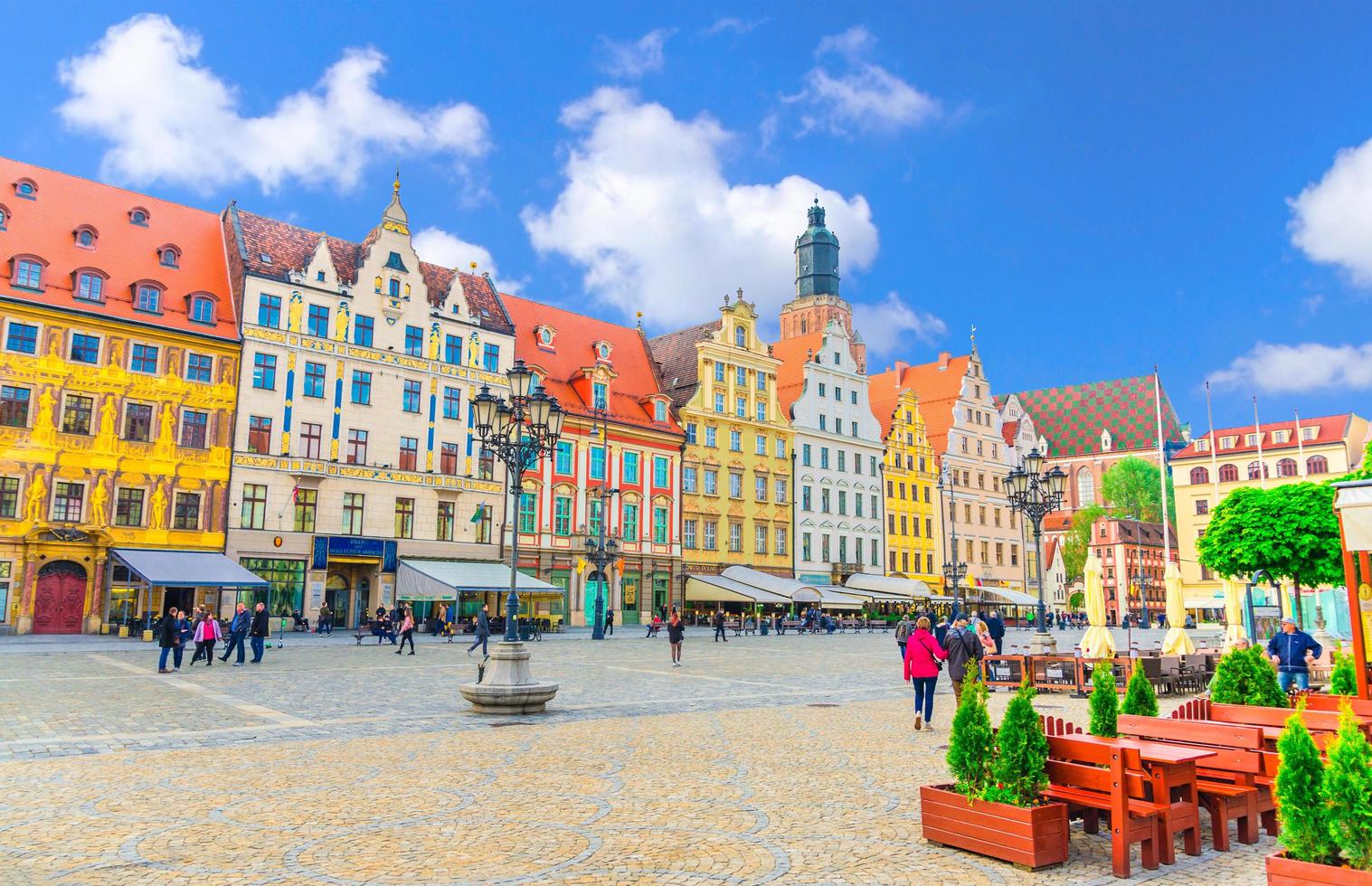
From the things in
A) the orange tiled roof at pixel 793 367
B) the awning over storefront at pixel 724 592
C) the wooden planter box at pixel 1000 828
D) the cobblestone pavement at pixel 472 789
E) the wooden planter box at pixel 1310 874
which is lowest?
the cobblestone pavement at pixel 472 789

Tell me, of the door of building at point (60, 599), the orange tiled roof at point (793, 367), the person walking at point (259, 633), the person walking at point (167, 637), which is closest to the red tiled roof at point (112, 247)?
the door of building at point (60, 599)

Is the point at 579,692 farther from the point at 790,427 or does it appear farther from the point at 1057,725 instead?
the point at 790,427

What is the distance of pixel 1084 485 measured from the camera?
102 meters

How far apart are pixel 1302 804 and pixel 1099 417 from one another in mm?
105667

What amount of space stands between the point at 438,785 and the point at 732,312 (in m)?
49.0

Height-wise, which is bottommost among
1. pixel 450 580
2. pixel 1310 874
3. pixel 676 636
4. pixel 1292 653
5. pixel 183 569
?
pixel 1310 874

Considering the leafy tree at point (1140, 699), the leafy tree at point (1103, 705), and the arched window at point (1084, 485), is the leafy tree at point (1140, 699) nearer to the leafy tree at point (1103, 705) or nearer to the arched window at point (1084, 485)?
the leafy tree at point (1103, 705)

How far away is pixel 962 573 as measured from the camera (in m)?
52.2

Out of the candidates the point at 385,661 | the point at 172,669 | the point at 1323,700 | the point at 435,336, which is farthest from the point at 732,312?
the point at 1323,700

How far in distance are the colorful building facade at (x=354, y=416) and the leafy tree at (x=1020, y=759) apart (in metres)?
37.1

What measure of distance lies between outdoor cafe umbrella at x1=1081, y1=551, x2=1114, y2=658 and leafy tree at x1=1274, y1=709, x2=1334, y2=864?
14842mm

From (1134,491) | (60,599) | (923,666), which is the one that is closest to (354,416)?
(60,599)

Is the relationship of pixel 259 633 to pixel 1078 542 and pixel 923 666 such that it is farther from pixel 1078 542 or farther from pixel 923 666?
pixel 1078 542

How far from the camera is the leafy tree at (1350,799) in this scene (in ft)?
15.6
